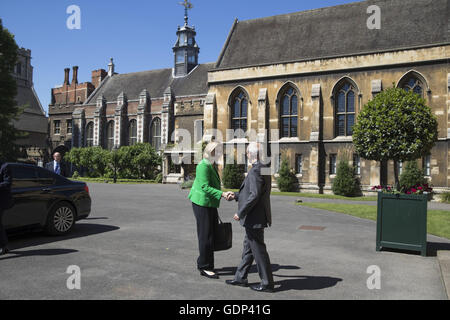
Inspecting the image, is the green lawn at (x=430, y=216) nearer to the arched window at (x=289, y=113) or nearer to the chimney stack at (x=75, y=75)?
the arched window at (x=289, y=113)

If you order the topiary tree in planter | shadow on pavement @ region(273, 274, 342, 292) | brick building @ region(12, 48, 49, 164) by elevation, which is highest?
brick building @ region(12, 48, 49, 164)

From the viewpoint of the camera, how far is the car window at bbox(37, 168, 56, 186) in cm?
876

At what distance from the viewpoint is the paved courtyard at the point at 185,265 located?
5.08 m

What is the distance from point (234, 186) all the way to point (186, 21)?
29687 mm

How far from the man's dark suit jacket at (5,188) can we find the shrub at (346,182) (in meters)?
22.9

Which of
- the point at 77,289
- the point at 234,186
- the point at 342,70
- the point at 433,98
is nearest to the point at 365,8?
the point at 342,70

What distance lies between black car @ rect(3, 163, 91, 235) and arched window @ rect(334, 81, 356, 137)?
2269cm

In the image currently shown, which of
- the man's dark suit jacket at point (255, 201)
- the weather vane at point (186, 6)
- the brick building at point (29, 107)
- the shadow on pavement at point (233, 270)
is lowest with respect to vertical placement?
the shadow on pavement at point (233, 270)

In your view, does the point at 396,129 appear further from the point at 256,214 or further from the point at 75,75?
the point at 75,75

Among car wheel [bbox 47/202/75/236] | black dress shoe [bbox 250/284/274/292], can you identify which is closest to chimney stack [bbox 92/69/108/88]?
car wheel [bbox 47/202/75/236]

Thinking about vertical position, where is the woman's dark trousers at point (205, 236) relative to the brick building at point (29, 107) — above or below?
below

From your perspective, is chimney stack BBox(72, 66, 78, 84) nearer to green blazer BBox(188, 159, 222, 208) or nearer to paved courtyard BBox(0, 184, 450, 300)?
paved courtyard BBox(0, 184, 450, 300)

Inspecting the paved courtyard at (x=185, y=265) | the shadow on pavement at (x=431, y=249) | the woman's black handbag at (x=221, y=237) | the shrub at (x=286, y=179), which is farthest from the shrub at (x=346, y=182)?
the woman's black handbag at (x=221, y=237)

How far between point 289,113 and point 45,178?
2392 centimetres
